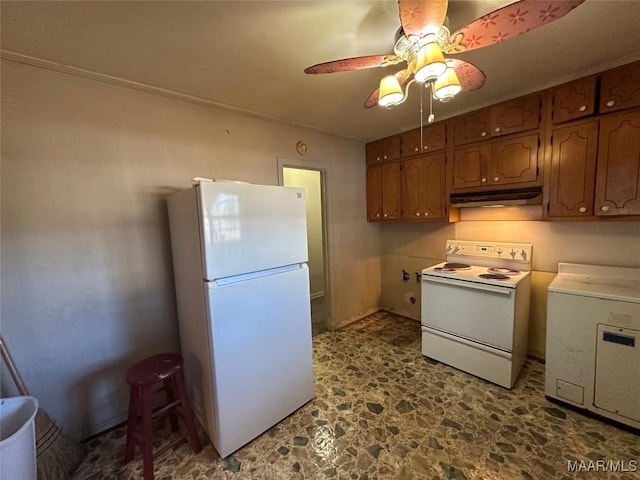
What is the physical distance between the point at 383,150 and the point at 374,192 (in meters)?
0.53

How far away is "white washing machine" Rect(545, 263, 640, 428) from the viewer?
65.0 inches

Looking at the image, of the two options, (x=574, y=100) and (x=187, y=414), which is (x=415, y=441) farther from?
(x=574, y=100)

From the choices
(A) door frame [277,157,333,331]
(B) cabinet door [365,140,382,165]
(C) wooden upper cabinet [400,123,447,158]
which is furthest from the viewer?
(B) cabinet door [365,140,382,165]

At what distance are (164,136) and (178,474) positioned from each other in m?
2.24

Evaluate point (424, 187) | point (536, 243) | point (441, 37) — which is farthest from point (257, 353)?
point (536, 243)

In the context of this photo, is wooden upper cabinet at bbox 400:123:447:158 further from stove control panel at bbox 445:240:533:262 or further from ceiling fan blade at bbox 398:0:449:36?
ceiling fan blade at bbox 398:0:449:36

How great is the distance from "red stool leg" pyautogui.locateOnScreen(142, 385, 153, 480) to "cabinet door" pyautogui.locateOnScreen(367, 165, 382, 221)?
2.90 metres

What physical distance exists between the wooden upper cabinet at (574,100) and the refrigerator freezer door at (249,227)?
6.85 feet

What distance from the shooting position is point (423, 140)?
287 centimetres

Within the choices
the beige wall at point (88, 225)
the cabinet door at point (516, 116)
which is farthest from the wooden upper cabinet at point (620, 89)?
the beige wall at point (88, 225)

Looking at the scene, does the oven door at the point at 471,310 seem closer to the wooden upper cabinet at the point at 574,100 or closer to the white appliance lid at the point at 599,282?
the white appliance lid at the point at 599,282

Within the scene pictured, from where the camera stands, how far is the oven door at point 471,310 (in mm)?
2088

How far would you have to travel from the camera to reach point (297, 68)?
1.72 m

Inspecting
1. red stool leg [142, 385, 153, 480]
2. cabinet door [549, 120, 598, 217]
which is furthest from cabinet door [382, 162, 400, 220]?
red stool leg [142, 385, 153, 480]
